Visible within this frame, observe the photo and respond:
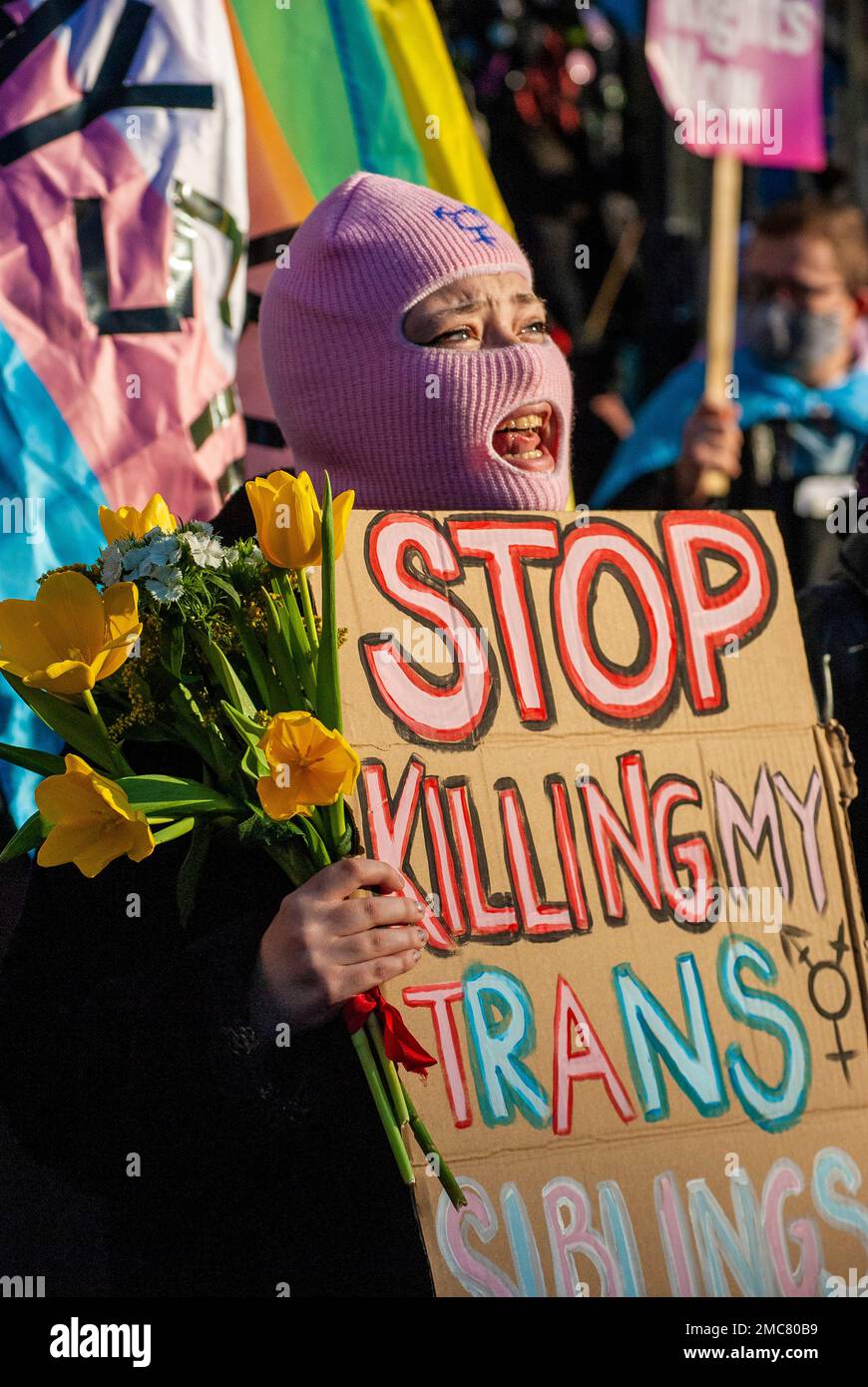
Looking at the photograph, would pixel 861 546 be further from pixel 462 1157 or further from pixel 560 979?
pixel 462 1157

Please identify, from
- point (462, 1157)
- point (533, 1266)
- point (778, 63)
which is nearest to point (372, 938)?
point (462, 1157)

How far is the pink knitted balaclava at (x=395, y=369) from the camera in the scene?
2119 millimetres

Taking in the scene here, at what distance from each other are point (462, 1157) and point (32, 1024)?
1.52ft

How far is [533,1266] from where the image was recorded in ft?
5.67

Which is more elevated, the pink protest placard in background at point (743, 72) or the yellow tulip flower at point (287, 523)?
Result: the pink protest placard in background at point (743, 72)

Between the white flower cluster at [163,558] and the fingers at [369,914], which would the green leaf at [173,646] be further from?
the fingers at [369,914]

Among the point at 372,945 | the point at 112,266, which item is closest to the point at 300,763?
the point at 372,945

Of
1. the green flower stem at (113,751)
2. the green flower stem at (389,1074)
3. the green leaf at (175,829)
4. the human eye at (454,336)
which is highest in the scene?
the human eye at (454,336)

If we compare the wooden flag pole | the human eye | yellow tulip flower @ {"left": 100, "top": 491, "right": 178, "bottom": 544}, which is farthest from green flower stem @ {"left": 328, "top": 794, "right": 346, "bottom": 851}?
the wooden flag pole

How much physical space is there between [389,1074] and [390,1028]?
0.05 meters

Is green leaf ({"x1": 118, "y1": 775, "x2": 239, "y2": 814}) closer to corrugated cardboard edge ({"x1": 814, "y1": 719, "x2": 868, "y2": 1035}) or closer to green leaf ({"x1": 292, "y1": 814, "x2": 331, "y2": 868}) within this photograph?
green leaf ({"x1": 292, "y1": 814, "x2": 331, "y2": 868})

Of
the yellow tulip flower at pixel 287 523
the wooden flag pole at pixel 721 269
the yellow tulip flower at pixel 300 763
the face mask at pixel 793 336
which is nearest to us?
the yellow tulip flower at pixel 300 763

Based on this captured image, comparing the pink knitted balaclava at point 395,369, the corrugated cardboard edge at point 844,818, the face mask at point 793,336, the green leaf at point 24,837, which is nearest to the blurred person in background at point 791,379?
the face mask at point 793,336

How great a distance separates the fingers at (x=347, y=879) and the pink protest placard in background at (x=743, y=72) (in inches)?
113
